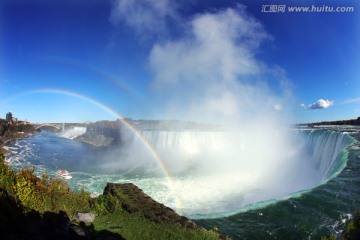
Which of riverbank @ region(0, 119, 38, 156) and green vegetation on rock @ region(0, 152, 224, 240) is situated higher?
green vegetation on rock @ region(0, 152, 224, 240)

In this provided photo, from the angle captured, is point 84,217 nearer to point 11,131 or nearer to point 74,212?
point 74,212

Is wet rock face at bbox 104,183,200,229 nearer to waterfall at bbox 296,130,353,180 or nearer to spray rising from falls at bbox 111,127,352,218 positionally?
spray rising from falls at bbox 111,127,352,218

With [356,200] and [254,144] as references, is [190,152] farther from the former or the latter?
[356,200]

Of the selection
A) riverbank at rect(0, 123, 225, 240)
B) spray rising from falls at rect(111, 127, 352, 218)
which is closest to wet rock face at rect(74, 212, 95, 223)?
riverbank at rect(0, 123, 225, 240)

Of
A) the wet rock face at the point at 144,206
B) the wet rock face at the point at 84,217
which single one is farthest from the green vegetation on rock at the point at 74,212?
the wet rock face at the point at 84,217

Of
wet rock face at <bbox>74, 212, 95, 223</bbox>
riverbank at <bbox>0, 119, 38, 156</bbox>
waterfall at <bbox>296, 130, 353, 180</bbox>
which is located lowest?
riverbank at <bbox>0, 119, 38, 156</bbox>

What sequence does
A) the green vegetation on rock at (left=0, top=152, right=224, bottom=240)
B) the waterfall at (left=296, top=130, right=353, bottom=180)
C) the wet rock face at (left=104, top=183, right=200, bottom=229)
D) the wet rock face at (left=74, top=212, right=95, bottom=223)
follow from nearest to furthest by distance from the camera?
the green vegetation on rock at (left=0, top=152, right=224, bottom=240), the wet rock face at (left=74, top=212, right=95, bottom=223), the wet rock face at (left=104, top=183, right=200, bottom=229), the waterfall at (left=296, top=130, right=353, bottom=180)

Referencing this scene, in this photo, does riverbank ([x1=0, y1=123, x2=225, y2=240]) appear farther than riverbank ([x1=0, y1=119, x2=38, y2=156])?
No
